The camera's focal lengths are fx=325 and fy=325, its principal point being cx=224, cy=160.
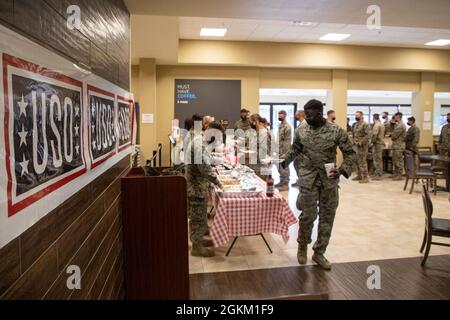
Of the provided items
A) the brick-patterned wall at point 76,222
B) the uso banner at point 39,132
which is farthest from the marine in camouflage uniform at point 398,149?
the uso banner at point 39,132

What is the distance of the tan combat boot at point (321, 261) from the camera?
337 centimetres

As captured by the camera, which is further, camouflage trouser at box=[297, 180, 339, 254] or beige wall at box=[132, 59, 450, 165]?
beige wall at box=[132, 59, 450, 165]

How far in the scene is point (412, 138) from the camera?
903 cm

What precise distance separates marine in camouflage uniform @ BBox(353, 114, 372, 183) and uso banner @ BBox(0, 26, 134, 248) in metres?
8.20

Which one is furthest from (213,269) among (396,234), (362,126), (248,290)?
(362,126)

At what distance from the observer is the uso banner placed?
81 centimetres

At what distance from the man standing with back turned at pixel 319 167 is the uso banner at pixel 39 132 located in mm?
2265

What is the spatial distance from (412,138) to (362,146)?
5.08 ft

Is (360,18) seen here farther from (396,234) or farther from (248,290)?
(248,290)

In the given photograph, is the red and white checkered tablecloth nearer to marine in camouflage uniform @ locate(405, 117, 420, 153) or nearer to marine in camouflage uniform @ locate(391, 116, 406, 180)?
marine in camouflage uniform @ locate(391, 116, 406, 180)

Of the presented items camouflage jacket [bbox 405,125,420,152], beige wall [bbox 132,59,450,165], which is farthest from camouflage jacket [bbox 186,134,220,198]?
camouflage jacket [bbox 405,125,420,152]

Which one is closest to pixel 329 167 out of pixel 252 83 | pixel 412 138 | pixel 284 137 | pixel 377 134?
pixel 284 137

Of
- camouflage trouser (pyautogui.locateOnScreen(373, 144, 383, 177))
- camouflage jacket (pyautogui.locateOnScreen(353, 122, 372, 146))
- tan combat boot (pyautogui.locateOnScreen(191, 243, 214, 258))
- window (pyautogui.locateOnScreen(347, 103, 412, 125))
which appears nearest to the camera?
tan combat boot (pyautogui.locateOnScreen(191, 243, 214, 258))
